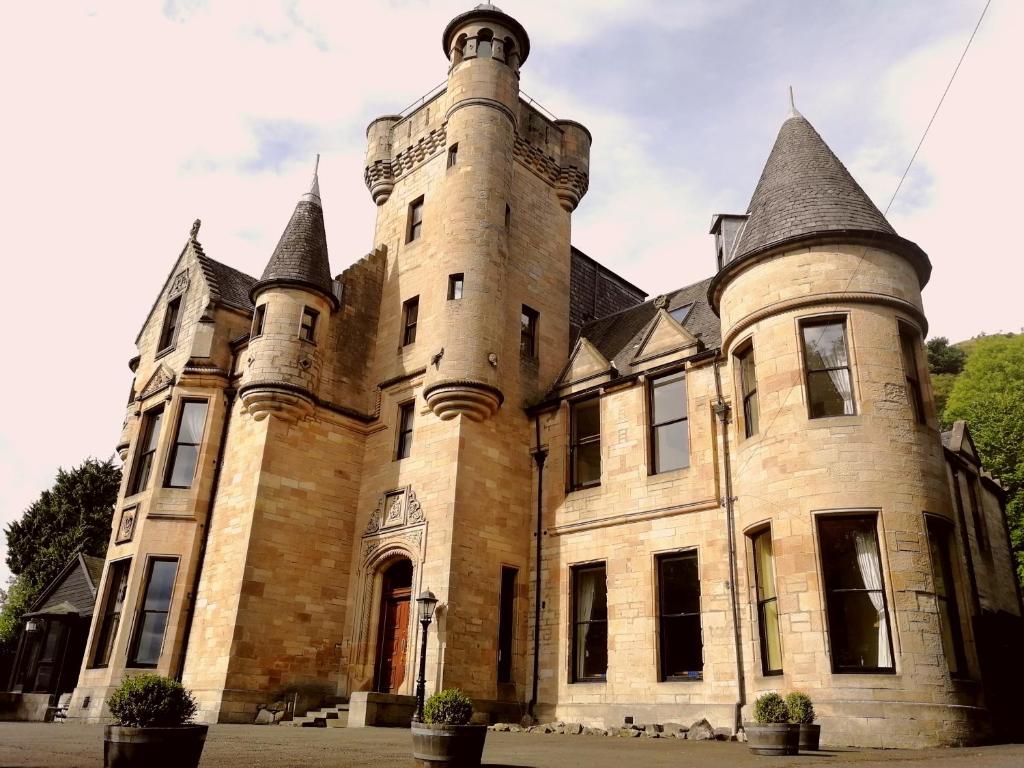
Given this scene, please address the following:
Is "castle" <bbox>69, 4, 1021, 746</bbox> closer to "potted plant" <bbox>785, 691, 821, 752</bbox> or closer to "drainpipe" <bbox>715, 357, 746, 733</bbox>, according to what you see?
"drainpipe" <bbox>715, 357, 746, 733</bbox>

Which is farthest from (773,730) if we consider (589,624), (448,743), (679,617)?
(589,624)

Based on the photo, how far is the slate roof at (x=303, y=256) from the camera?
22.6m

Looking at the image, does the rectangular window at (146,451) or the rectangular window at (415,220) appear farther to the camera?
the rectangular window at (415,220)

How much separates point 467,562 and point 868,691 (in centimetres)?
927

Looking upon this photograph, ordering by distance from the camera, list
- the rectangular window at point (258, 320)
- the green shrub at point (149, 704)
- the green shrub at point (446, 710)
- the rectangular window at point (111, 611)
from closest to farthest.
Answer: the green shrub at point (149, 704) < the green shrub at point (446, 710) < the rectangular window at point (111, 611) < the rectangular window at point (258, 320)

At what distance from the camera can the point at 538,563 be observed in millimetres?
20375

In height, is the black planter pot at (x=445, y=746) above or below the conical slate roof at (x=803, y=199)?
below

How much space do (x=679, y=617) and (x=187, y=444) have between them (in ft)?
47.1

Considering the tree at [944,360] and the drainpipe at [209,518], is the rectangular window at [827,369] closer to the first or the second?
the drainpipe at [209,518]

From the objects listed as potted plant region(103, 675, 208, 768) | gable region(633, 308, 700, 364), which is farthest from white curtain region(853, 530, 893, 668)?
potted plant region(103, 675, 208, 768)

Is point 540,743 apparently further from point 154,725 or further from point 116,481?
point 116,481

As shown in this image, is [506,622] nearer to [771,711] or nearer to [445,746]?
[771,711]

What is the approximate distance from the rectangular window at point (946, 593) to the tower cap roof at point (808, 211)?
5.50 meters

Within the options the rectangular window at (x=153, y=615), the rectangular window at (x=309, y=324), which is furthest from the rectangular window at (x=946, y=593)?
the rectangular window at (x=153, y=615)
